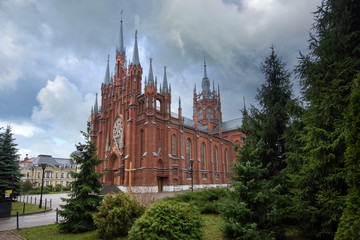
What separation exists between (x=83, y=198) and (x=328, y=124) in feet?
39.5

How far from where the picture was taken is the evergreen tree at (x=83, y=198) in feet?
35.0

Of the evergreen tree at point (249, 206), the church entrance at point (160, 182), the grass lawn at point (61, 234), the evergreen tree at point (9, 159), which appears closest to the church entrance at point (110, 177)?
the church entrance at point (160, 182)

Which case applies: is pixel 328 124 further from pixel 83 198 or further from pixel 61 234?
pixel 61 234

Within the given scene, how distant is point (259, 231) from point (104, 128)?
A: 4038 cm

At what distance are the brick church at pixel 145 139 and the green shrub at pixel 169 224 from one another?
24576 mm

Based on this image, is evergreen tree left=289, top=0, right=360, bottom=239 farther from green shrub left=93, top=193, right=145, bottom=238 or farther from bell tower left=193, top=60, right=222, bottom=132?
bell tower left=193, top=60, right=222, bottom=132

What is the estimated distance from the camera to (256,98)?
1341cm

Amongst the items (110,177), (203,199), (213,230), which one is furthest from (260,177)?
(110,177)

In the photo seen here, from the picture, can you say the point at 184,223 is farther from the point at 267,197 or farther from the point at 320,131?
the point at 320,131

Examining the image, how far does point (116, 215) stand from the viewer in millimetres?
9086

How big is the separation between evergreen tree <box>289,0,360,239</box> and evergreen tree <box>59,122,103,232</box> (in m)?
9.74

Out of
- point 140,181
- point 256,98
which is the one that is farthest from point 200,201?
point 140,181

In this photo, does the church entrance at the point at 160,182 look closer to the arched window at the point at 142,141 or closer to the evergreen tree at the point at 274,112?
the arched window at the point at 142,141

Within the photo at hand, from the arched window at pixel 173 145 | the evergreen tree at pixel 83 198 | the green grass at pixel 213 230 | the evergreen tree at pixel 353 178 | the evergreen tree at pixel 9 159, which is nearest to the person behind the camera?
the evergreen tree at pixel 353 178
